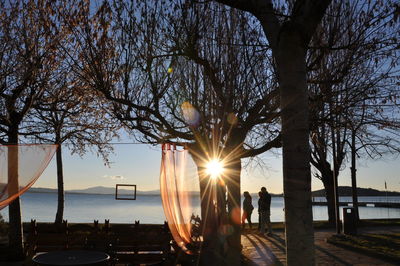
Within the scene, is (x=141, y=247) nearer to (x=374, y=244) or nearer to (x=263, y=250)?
(x=263, y=250)

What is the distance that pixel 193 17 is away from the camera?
8.73 m

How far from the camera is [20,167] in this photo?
1038 cm

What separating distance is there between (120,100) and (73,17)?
211 cm

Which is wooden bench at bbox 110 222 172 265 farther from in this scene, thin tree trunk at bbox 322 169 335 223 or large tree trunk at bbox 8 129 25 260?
thin tree trunk at bbox 322 169 335 223

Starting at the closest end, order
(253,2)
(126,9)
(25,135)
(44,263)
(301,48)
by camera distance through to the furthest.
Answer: (301,48) < (253,2) < (44,263) < (126,9) < (25,135)

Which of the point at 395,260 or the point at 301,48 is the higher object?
the point at 301,48

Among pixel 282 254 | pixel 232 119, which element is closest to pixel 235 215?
pixel 232 119

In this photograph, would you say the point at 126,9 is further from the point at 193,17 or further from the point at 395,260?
the point at 395,260

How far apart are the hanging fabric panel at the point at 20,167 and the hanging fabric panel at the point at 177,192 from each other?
10.0 feet

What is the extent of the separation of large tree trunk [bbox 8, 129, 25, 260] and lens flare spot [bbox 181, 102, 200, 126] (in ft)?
14.7

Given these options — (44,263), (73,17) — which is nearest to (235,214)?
(44,263)

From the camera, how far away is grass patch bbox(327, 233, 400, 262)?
11794mm

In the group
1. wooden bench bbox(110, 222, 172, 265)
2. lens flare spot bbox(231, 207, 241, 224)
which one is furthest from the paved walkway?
wooden bench bbox(110, 222, 172, 265)

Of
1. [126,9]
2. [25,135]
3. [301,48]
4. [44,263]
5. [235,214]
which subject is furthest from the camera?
[25,135]
